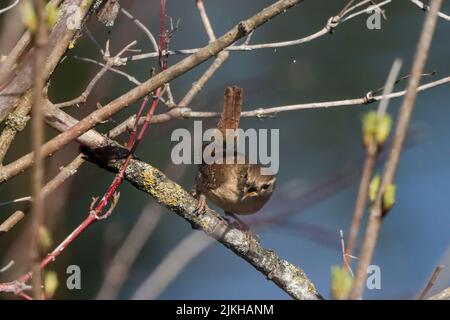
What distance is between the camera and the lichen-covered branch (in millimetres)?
1696

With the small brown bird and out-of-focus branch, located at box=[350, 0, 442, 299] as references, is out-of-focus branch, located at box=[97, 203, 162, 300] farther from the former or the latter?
the small brown bird

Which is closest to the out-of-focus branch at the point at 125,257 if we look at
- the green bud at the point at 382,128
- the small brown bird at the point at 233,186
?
the green bud at the point at 382,128

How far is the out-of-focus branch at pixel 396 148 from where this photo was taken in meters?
0.68

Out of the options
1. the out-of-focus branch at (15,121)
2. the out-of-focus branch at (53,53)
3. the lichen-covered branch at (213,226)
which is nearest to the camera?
the out-of-focus branch at (53,53)

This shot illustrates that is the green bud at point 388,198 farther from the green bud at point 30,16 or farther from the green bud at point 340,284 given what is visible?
the green bud at point 30,16

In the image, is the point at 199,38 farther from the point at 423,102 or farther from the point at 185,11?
the point at 423,102

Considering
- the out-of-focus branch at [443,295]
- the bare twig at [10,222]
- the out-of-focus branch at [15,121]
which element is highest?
the out-of-focus branch at [15,121]

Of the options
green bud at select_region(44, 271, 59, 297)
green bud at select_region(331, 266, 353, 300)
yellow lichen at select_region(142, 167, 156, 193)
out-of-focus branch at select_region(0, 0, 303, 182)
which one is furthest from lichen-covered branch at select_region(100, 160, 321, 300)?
green bud at select_region(331, 266, 353, 300)

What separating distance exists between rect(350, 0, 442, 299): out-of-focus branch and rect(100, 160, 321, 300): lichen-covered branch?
0.98 m

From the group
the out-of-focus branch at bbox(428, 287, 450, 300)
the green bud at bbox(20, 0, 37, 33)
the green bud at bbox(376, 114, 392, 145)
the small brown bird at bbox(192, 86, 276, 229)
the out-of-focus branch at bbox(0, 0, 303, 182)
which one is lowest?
the out-of-focus branch at bbox(428, 287, 450, 300)

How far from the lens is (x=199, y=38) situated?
4812 mm

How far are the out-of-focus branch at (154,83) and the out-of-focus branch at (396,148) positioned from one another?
0.56 m
